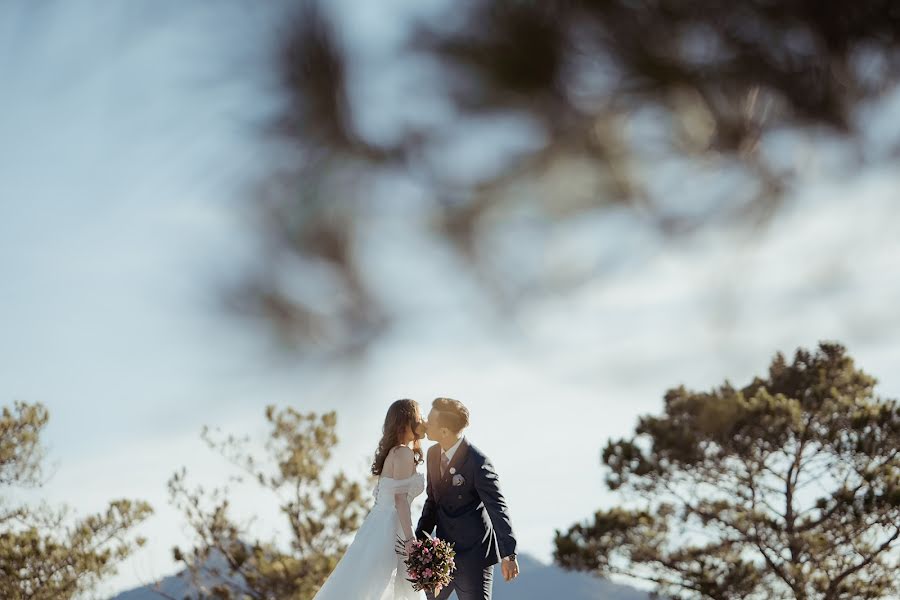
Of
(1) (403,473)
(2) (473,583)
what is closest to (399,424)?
(1) (403,473)

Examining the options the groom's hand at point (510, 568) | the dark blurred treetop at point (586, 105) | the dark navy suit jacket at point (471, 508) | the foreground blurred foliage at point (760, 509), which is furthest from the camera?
the foreground blurred foliage at point (760, 509)

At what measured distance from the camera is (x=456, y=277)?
1.27m

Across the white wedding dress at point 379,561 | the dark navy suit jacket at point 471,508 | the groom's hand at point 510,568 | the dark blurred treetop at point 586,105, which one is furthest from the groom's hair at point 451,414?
the dark blurred treetop at point 586,105

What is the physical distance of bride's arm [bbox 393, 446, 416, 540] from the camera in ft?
15.9

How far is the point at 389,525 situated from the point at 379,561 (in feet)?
0.61

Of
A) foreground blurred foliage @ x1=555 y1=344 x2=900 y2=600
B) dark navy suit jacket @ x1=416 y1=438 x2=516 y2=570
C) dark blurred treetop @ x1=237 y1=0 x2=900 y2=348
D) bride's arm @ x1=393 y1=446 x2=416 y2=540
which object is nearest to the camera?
dark blurred treetop @ x1=237 y1=0 x2=900 y2=348

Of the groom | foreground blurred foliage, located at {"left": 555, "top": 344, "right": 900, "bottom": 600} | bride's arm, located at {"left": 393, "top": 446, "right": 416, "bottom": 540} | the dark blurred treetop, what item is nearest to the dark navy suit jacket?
the groom

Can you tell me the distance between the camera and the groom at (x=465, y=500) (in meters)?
4.46

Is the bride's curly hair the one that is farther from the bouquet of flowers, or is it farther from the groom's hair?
the bouquet of flowers

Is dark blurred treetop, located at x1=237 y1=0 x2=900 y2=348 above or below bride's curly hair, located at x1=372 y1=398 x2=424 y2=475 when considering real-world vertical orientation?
below

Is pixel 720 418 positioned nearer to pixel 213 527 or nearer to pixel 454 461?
pixel 213 527

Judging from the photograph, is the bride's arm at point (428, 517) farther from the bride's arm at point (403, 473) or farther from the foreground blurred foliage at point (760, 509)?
the foreground blurred foliage at point (760, 509)

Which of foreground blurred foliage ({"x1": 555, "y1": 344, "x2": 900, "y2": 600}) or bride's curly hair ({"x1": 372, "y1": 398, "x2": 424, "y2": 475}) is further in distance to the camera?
foreground blurred foliage ({"x1": 555, "y1": 344, "x2": 900, "y2": 600})

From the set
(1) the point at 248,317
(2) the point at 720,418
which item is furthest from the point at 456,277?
(2) the point at 720,418
